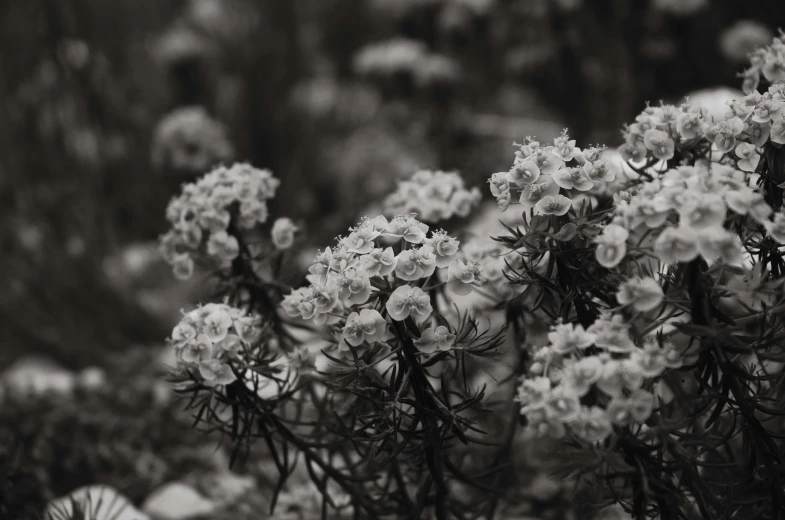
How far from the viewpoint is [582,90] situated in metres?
4.49

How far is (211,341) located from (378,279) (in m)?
0.37

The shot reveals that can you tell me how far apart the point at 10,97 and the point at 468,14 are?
106 inches

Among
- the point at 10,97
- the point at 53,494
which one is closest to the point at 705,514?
the point at 53,494

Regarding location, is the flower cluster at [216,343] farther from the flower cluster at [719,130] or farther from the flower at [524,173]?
the flower cluster at [719,130]

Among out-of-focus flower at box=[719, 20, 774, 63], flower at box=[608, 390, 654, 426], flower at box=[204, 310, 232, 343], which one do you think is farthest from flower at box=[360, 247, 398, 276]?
out-of-focus flower at box=[719, 20, 774, 63]

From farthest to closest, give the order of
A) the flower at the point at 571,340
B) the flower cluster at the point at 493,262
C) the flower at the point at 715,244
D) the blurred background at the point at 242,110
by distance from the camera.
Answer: the blurred background at the point at 242,110
the flower cluster at the point at 493,262
the flower at the point at 571,340
the flower at the point at 715,244

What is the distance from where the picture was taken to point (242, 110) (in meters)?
4.76

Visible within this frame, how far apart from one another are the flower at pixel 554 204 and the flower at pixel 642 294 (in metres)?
0.22

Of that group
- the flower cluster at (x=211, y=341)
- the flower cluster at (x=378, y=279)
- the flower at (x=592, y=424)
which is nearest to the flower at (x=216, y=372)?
the flower cluster at (x=211, y=341)

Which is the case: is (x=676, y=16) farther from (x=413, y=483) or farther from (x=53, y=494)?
(x=53, y=494)

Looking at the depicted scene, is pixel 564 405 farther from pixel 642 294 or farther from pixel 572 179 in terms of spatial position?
pixel 572 179

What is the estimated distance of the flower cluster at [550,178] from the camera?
4.71ft

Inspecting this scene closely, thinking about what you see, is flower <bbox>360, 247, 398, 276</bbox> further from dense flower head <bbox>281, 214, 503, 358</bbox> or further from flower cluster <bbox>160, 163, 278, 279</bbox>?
flower cluster <bbox>160, 163, 278, 279</bbox>

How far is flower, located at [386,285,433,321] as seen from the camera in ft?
4.44
